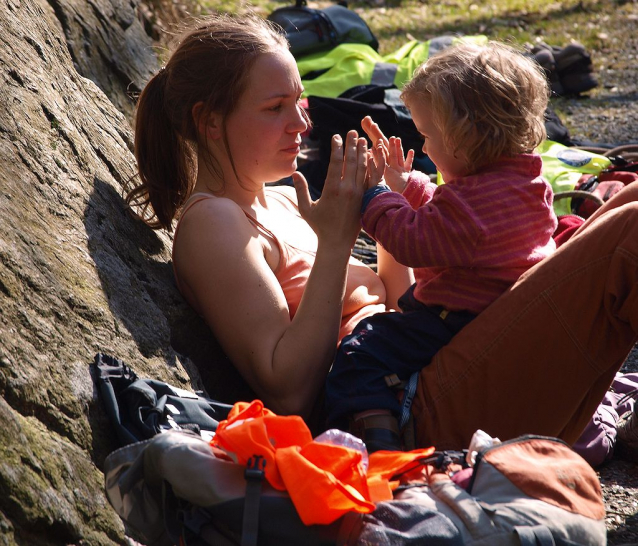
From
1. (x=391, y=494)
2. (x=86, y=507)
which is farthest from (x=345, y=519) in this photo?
(x=86, y=507)

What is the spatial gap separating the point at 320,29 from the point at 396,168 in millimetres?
4451

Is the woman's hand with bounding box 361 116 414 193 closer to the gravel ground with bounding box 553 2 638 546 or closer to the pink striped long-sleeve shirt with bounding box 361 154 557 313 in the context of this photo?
the pink striped long-sleeve shirt with bounding box 361 154 557 313

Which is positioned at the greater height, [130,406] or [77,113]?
[77,113]

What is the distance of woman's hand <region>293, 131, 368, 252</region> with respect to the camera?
245cm

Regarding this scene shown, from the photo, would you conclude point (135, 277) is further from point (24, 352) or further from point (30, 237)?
point (24, 352)

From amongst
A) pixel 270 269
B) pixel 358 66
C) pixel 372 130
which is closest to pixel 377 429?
pixel 270 269

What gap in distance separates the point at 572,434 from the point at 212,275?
1.20 m

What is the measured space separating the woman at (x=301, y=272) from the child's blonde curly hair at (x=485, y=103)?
0.94ft

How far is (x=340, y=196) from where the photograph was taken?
2463 mm

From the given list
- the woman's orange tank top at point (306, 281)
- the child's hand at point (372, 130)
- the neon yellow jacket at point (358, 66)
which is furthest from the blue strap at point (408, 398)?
the neon yellow jacket at point (358, 66)

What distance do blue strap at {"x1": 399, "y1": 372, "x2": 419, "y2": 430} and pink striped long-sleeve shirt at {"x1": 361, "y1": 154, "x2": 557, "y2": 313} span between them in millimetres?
249

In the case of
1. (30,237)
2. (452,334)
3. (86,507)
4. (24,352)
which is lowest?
(452,334)

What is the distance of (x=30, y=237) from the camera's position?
2.14 m

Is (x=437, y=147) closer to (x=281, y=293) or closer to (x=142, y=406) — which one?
(x=281, y=293)
